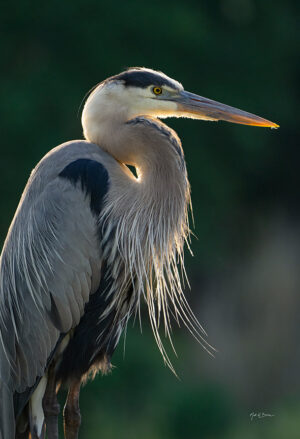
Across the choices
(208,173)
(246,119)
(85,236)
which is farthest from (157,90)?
(208,173)

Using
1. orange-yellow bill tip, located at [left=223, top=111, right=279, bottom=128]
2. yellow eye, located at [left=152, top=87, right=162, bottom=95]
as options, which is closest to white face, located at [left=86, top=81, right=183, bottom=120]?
yellow eye, located at [left=152, top=87, right=162, bottom=95]

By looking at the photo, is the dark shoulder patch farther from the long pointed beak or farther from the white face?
the long pointed beak

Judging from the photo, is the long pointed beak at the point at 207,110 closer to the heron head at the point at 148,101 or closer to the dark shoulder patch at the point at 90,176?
the heron head at the point at 148,101

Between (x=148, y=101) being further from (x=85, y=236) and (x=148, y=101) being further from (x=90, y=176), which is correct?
(x=85, y=236)

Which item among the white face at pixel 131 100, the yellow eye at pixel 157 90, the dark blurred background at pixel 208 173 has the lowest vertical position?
the dark blurred background at pixel 208 173

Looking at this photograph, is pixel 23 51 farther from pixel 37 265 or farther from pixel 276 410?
pixel 37 265

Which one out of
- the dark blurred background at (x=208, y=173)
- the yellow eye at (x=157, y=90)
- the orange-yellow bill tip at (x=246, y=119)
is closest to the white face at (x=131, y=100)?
the yellow eye at (x=157, y=90)

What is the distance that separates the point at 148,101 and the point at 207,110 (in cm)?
23

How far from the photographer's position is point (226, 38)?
9.21 meters

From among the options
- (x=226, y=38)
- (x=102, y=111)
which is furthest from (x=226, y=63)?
(x=102, y=111)

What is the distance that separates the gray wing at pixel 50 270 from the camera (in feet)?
10.5

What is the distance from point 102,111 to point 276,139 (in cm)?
668

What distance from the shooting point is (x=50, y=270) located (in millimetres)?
3213

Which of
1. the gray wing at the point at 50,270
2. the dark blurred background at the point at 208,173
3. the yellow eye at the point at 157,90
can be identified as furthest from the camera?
the dark blurred background at the point at 208,173
